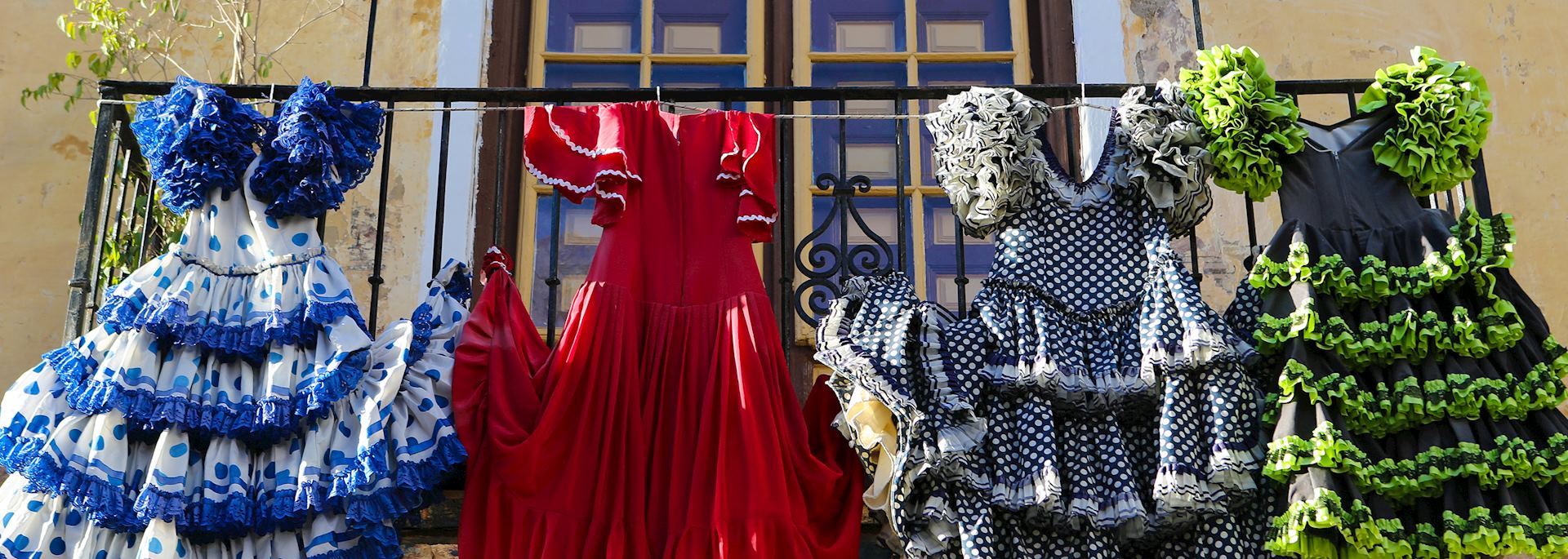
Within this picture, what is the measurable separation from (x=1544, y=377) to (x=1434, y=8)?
8.32 feet

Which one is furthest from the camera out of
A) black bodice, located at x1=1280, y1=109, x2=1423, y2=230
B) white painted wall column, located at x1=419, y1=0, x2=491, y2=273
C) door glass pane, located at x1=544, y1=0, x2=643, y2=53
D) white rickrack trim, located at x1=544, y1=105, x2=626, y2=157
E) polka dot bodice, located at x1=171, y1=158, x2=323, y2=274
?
door glass pane, located at x1=544, y1=0, x2=643, y2=53

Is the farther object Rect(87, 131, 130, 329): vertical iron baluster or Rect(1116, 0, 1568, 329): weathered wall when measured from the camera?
Rect(1116, 0, 1568, 329): weathered wall

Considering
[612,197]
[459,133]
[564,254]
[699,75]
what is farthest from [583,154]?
[699,75]

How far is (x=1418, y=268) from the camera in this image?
10.8ft

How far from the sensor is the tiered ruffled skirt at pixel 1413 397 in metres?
3.04

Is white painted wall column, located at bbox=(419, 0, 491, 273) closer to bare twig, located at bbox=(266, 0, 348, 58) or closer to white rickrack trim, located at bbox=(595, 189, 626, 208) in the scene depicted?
bare twig, located at bbox=(266, 0, 348, 58)

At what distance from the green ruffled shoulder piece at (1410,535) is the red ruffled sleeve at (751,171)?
1225 mm

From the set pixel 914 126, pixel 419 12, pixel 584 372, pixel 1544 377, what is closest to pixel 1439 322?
pixel 1544 377

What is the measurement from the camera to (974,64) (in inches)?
205

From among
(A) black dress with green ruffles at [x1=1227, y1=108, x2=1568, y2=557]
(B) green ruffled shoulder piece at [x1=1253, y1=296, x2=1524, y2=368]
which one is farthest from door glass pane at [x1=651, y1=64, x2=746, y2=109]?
(B) green ruffled shoulder piece at [x1=1253, y1=296, x2=1524, y2=368]

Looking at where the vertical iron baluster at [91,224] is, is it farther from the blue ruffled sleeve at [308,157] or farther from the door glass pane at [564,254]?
the door glass pane at [564,254]

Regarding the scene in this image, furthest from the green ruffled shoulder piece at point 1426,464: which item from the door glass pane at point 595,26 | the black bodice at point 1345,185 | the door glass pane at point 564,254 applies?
the door glass pane at point 595,26

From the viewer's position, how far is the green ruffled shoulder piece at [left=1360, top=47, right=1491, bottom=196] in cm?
348

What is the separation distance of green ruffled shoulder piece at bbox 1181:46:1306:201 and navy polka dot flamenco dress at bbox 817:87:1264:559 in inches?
7.6
